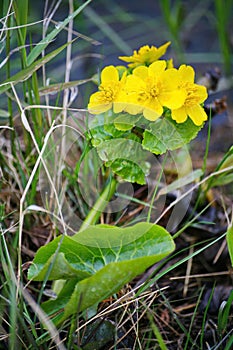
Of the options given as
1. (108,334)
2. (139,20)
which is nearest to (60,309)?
(108,334)

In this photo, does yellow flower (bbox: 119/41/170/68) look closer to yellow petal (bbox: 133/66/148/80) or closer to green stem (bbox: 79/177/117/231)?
yellow petal (bbox: 133/66/148/80)

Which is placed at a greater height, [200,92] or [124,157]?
[200,92]

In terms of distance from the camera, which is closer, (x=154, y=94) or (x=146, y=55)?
(x=154, y=94)

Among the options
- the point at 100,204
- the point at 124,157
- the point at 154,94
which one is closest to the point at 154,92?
the point at 154,94

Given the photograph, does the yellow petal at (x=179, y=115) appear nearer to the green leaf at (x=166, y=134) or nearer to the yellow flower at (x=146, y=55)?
the green leaf at (x=166, y=134)

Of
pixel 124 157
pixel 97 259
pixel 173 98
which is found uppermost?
pixel 173 98

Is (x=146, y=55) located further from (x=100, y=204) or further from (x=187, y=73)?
(x=100, y=204)
